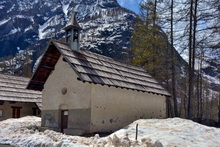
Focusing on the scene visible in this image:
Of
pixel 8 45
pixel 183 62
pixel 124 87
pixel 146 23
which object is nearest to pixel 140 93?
pixel 124 87

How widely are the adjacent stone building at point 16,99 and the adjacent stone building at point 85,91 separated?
6.34 metres

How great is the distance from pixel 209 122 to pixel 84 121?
11.5 meters

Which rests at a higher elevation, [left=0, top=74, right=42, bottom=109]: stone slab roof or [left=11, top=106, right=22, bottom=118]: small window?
[left=0, top=74, right=42, bottom=109]: stone slab roof

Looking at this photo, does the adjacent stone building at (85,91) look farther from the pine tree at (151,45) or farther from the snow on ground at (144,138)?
the pine tree at (151,45)

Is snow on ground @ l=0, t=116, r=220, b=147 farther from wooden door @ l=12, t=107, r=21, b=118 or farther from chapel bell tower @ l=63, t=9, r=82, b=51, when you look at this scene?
wooden door @ l=12, t=107, r=21, b=118

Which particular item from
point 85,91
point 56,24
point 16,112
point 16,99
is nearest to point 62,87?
point 85,91

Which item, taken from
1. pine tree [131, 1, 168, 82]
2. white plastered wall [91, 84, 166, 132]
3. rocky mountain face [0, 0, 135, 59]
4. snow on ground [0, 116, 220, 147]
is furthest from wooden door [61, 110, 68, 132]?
rocky mountain face [0, 0, 135, 59]

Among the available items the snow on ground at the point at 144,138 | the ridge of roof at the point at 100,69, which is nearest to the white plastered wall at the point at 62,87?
the ridge of roof at the point at 100,69

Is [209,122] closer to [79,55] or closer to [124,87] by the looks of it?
[124,87]

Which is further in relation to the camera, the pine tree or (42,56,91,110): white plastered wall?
the pine tree

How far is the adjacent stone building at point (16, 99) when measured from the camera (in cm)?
→ 2334

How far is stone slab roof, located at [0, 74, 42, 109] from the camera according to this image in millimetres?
23156

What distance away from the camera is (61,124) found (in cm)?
1605

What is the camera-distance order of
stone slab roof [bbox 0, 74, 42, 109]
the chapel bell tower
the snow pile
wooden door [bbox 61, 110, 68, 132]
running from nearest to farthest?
1. the snow pile
2. wooden door [bbox 61, 110, 68, 132]
3. the chapel bell tower
4. stone slab roof [bbox 0, 74, 42, 109]
